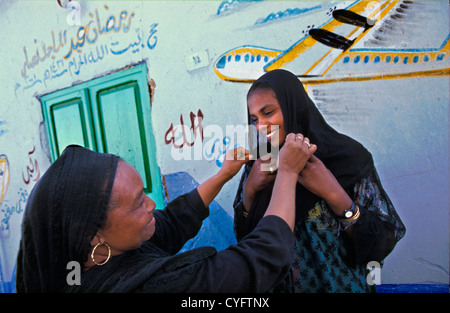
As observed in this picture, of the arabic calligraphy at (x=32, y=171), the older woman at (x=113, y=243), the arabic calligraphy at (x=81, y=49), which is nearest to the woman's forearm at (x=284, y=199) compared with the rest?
the older woman at (x=113, y=243)

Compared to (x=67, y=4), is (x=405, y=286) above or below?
below

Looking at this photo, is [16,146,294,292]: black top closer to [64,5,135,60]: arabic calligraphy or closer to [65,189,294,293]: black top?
[65,189,294,293]: black top

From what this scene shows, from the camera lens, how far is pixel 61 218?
830 mm

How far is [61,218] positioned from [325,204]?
0.95m

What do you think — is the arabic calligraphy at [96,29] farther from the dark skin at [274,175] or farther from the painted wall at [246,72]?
the dark skin at [274,175]

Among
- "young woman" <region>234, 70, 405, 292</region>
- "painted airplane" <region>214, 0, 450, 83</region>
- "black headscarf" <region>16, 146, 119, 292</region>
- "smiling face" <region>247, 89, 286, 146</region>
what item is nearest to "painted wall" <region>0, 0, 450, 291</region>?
"painted airplane" <region>214, 0, 450, 83</region>

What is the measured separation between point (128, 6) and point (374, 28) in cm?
187

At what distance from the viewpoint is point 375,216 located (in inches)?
45.9

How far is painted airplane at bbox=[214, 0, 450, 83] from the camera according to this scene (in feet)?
4.72

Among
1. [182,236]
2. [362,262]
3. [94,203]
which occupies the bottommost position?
[362,262]

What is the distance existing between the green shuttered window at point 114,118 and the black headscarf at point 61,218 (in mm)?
1572

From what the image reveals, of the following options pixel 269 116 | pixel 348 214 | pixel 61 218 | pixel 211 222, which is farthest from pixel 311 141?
pixel 211 222

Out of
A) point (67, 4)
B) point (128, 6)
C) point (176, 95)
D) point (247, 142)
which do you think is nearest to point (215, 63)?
point (176, 95)

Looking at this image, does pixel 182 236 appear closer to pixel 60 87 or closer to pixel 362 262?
pixel 362 262
